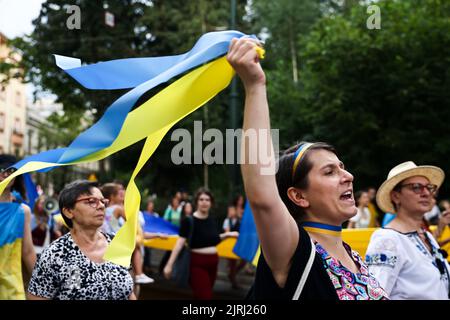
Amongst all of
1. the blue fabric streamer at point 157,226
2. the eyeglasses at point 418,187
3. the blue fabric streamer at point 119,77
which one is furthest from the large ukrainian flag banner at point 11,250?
the blue fabric streamer at point 157,226

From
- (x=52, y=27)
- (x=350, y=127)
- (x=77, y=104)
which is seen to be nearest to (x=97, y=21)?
(x=52, y=27)

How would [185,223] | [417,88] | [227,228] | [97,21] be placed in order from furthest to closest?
1. [97,21]
2. [417,88]
3. [227,228]
4. [185,223]

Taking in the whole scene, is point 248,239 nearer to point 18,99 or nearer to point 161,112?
point 161,112

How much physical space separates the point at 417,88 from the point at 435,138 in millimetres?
1559

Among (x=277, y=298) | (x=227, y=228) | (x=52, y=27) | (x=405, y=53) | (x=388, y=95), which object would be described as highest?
(x=52, y=27)

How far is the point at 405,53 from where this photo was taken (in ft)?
63.1

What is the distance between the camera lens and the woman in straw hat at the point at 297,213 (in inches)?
85.7

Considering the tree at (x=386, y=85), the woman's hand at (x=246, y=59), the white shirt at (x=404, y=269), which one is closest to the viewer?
the woman's hand at (x=246, y=59)

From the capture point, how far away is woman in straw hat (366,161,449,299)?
4012 millimetres

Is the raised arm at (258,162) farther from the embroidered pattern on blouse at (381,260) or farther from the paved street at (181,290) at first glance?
the paved street at (181,290)

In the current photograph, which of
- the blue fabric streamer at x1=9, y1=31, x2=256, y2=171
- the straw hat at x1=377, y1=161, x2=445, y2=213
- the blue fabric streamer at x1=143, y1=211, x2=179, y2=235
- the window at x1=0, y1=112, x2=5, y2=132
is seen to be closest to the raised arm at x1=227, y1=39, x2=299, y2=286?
the blue fabric streamer at x1=9, y1=31, x2=256, y2=171

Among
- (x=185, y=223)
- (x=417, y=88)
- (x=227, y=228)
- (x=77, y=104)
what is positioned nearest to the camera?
(x=185, y=223)

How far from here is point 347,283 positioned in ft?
8.23

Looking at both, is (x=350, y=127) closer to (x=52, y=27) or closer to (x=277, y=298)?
(x=52, y=27)
